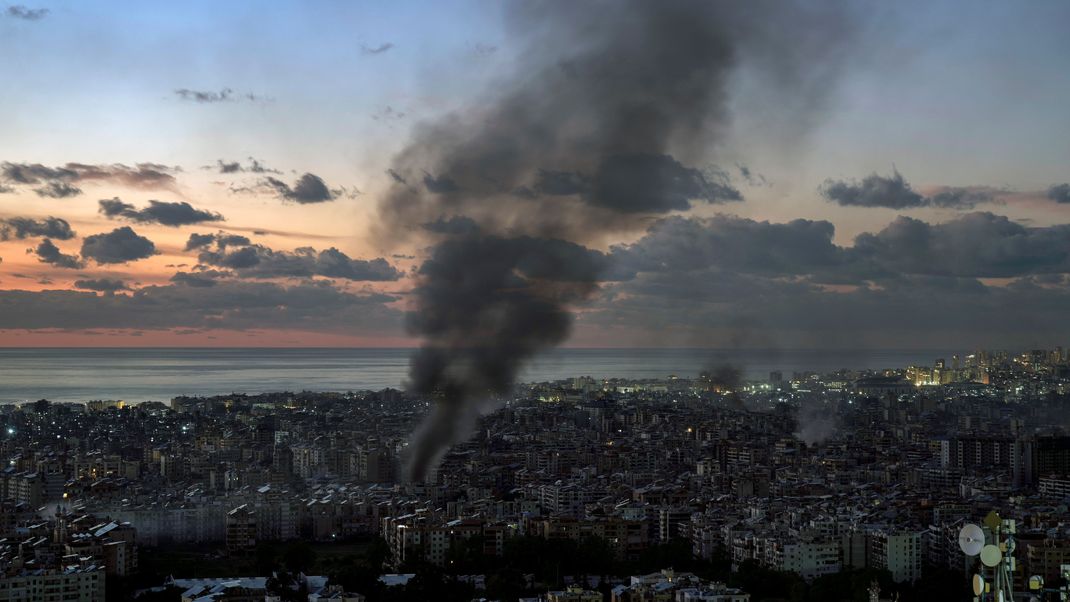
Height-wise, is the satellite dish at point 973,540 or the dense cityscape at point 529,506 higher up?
the satellite dish at point 973,540

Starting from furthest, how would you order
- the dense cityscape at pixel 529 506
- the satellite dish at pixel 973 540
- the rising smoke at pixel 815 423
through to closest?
the rising smoke at pixel 815 423
the dense cityscape at pixel 529 506
the satellite dish at pixel 973 540

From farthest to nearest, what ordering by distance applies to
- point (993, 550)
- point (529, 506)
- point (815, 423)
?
point (815, 423), point (529, 506), point (993, 550)

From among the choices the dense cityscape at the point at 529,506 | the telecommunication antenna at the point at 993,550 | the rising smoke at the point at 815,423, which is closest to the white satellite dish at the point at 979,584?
the telecommunication antenna at the point at 993,550

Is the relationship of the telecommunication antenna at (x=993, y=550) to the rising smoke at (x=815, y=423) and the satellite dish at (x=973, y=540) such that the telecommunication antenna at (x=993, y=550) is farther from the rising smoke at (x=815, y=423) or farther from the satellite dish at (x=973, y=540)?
the rising smoke at (x=815, y=423)

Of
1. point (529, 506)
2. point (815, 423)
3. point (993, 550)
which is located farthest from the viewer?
point (815, 423)

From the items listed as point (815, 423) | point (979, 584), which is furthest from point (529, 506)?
point (815, 423)

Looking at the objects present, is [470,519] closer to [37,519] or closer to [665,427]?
[37,519]

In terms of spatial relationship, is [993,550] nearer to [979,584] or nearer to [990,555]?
[990,555]

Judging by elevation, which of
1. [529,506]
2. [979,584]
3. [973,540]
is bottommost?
[529,506]

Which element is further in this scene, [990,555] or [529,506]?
[529,506]
